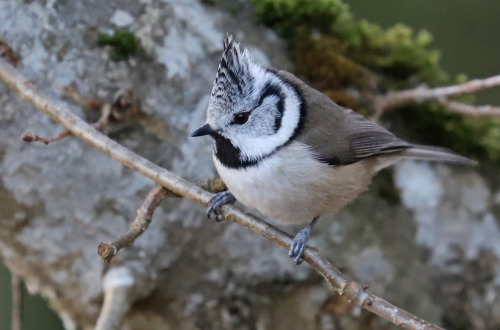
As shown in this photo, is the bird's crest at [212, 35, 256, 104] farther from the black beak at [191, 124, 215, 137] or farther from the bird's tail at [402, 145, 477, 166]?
the bird's tail at [402, 145, 477, 166]

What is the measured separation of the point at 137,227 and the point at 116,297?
1.52 ft

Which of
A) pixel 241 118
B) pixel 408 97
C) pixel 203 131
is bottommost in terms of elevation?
pixel 203 131

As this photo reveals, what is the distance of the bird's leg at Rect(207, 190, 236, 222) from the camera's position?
1998 millimetres

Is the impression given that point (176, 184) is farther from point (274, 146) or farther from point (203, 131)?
point (274, 146)

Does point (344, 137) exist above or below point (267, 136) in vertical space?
above

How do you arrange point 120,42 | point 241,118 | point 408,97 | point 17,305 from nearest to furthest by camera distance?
point 241,118 → point 120,42 → point 17,305 → point 408,97

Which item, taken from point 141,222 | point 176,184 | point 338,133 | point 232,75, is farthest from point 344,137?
point 141,222

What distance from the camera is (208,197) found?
1.83m

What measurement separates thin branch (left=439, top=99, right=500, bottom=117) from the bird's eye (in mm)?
1186

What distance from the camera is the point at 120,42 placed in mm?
2178

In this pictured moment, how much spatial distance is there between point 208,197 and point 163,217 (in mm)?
422


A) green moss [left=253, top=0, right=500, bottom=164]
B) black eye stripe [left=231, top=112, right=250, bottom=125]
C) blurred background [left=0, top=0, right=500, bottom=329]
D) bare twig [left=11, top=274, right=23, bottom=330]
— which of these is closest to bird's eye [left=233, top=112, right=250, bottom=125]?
black eye stripe [left=231, top=112, right=250, bottom=125]

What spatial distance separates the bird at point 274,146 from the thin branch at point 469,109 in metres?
0.84

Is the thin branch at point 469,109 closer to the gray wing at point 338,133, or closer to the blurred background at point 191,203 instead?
the blurred background at point 191,203
